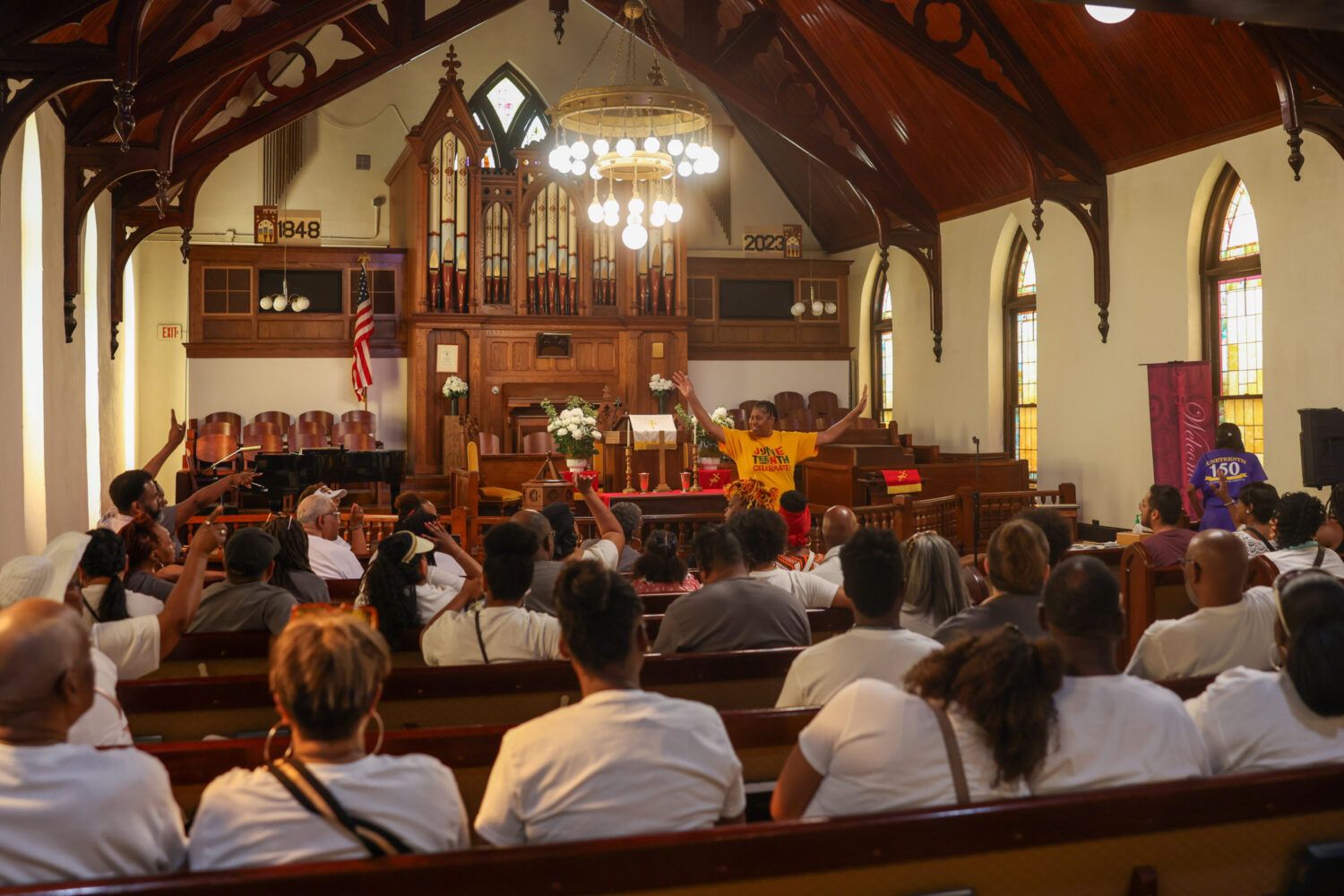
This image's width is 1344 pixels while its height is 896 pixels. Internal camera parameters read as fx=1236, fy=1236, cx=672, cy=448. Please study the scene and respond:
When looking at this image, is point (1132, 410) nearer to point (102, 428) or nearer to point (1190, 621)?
point (1190, 621)

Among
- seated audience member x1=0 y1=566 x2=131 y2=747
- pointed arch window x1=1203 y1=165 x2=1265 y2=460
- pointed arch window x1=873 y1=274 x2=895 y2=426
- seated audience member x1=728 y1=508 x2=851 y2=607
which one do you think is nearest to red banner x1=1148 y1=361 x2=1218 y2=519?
pointed arch window x1=1203 y1=165 x2=1265 y2=460

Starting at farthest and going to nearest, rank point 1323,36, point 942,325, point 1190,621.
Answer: point 942,325, point 1323,36, point 1190,621

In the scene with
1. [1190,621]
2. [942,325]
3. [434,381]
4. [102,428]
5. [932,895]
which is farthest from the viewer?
[434,381]

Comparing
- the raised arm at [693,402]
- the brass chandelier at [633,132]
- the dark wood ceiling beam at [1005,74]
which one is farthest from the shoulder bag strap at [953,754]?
the dark wood ceiling beam at [1005,74]

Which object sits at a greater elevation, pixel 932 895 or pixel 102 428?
pixel 102 428

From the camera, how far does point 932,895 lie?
7.17 ft

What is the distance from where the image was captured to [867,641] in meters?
3.04

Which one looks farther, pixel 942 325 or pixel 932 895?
pixel 942 325

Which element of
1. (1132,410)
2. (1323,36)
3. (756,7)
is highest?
(756,7)

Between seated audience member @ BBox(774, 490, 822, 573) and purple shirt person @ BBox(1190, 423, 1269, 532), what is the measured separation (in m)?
2.61

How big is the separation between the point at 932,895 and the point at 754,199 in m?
15.8

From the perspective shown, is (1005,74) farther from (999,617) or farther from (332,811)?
(332,811)

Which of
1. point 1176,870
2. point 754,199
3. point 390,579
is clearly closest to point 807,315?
point 754,199

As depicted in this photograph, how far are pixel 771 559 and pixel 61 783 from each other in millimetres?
2989
